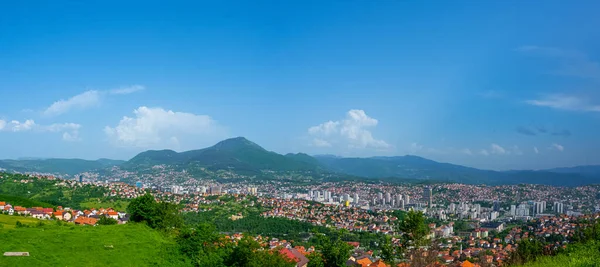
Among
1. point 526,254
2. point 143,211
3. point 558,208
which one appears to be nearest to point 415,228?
point 526,254

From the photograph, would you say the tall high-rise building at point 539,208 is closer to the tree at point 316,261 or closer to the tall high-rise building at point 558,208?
the tall high-rise building at point 558,208

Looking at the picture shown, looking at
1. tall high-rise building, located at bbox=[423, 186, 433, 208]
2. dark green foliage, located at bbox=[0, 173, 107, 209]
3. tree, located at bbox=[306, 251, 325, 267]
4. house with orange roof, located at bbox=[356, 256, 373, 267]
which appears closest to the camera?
tree, located at bbox=[306, 251, 325, 267]

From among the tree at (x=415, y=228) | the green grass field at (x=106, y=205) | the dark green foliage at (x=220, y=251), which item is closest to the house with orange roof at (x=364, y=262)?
the tree at (x=415, y=228)

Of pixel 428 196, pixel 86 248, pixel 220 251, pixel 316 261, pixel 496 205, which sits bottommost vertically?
pixel 496 205

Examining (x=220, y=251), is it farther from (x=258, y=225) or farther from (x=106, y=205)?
(x=106, y=205)

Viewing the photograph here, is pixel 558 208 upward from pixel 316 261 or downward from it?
downward

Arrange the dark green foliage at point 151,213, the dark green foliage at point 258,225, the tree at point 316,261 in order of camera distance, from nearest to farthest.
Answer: the tree at point 316,261
the dark green foliage at point 151,213
the dark green foliage at point 258,225

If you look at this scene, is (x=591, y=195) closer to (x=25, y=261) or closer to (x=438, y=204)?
(x=438, y=204)

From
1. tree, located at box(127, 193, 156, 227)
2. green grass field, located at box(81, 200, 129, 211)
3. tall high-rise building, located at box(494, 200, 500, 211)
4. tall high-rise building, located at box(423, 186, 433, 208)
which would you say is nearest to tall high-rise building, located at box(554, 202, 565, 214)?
tall high-rise building, located at box(494, 200, 500, 211)

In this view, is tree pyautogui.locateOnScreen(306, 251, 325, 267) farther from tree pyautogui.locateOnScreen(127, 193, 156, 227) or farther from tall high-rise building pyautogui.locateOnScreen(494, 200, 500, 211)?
tall high-rise building pyautogui.locateOnScreen(494, 200, 500, 211)
